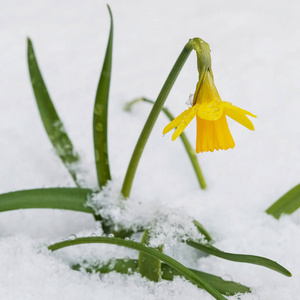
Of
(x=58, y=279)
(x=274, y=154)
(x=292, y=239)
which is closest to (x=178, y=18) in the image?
(x=274, y=154)

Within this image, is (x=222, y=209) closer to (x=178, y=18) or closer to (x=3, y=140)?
(x=3, y=140)

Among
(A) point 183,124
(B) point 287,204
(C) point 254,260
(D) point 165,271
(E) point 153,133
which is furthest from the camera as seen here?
(E) point 153,133

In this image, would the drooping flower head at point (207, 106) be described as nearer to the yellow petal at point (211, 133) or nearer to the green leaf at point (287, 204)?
the yellow petal at point (211, 133)

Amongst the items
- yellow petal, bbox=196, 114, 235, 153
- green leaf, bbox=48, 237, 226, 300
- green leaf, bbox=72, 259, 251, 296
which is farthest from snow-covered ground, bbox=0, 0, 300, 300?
yellow petal, bbox=196, 114, 235, 153

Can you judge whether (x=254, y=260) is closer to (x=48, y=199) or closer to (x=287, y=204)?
(x=287, y=204)

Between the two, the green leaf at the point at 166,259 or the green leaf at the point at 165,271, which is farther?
the green leaf at the point at 165,271

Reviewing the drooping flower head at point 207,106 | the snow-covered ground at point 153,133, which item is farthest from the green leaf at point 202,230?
the drooping flower head at point 207,106

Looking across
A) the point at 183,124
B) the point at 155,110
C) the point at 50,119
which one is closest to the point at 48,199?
the point at 50,119
